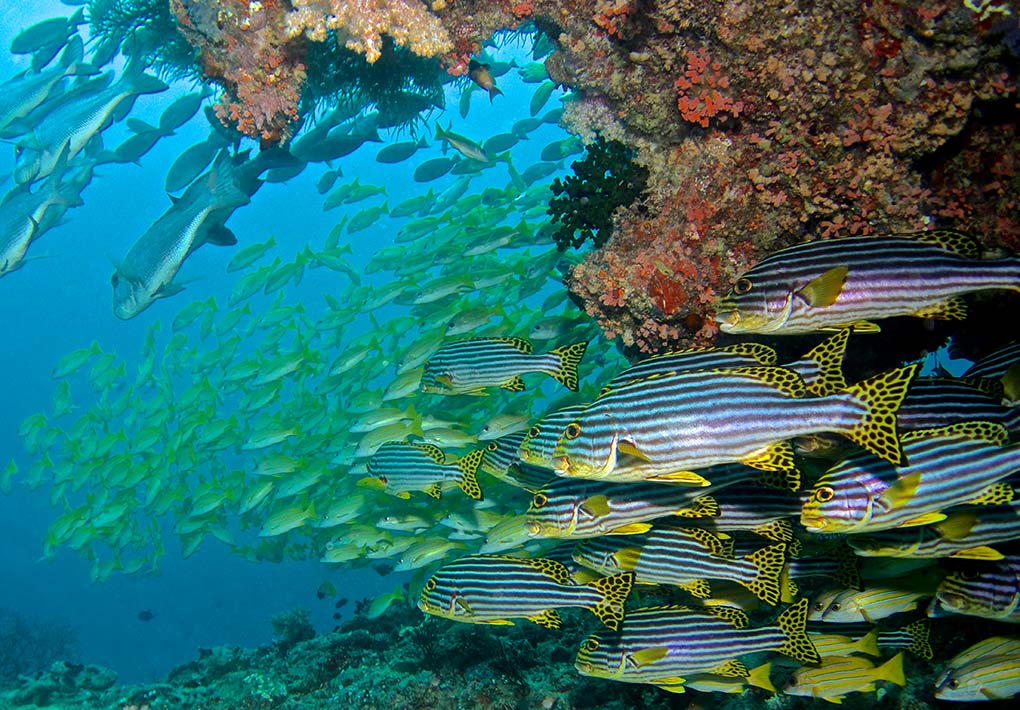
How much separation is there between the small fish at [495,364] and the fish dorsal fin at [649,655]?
1917mm

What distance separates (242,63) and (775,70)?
391cm

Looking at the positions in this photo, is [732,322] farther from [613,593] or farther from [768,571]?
[613,593]

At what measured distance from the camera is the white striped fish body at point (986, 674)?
3.21 m

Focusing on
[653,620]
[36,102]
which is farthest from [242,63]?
[36,102]

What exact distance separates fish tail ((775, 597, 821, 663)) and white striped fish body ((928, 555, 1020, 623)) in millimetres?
824

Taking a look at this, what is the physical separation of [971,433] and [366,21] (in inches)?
179

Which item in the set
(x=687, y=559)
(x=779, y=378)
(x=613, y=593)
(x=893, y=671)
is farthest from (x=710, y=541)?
(x=893, y=671)

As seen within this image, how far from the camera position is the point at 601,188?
13.6 feet

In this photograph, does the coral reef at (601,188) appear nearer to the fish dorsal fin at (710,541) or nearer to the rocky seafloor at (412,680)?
the fish dorsal fin at (710,541)

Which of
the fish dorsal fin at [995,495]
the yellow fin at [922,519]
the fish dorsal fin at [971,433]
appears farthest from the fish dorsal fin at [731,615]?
the fish dorsal fin at [971,433]

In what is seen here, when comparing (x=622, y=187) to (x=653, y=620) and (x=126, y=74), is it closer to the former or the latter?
(x=653, y=620)

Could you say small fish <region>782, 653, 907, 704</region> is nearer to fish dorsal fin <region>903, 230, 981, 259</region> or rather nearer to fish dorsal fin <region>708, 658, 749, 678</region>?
fish dorsal fin <region>708, 658, 749, 678</region>

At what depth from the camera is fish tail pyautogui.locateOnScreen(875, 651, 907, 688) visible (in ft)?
12.3

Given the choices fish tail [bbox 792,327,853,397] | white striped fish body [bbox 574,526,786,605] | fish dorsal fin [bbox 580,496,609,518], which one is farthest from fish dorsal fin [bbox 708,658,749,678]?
fish tail [bbox 792,327,853,397]
